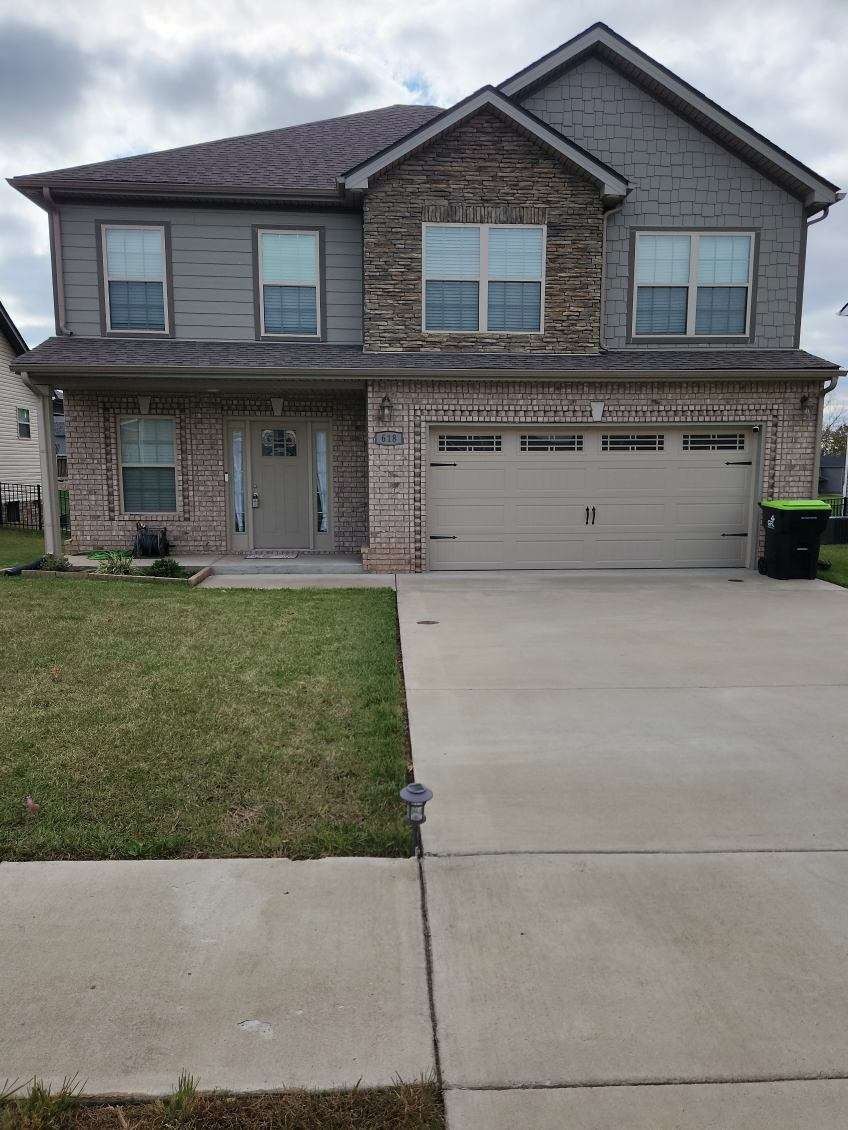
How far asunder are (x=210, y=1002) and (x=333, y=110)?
102 feet

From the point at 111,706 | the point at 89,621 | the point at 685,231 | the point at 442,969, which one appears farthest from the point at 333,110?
the point at 442,969

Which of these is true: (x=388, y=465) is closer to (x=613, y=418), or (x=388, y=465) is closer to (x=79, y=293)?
(x=613, y=418)

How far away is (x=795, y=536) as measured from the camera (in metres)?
11.3

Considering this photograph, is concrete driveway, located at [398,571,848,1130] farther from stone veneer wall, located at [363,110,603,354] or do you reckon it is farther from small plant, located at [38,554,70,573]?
stone veneer wall, located at [363,110,603,354]

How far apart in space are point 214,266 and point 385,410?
3952 millimetres

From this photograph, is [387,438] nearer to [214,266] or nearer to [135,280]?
[214,266]

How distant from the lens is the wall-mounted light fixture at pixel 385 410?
37.6 feet

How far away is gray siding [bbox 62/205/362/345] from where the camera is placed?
12227 mm

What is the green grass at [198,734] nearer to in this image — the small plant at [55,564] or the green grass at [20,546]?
the small plant at [55,564]

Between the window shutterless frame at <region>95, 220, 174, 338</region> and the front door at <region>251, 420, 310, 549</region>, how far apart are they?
2.25 metres

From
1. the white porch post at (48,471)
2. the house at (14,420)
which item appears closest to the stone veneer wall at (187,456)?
the white porch post at (48,471)

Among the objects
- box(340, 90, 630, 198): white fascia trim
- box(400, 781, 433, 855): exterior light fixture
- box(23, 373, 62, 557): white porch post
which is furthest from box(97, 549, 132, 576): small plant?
box(400, 781, 433, 855): exterior light fixture

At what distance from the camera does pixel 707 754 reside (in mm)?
4707

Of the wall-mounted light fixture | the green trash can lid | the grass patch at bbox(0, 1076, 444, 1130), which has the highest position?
the wall-mounted light fixture
